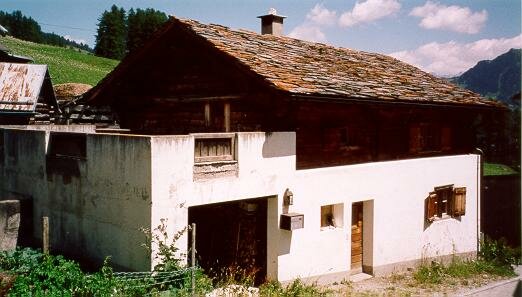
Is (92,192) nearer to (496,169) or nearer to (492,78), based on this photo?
(496,169)

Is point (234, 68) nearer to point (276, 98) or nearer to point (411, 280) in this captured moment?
point (276, 98)

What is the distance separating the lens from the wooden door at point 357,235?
12.3 metres

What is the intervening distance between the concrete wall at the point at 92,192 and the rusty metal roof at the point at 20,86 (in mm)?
7916

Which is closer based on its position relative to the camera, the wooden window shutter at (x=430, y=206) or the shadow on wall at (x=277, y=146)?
the shadow on wall at (x=277, y=146)

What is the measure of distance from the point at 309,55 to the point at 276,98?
396 cm

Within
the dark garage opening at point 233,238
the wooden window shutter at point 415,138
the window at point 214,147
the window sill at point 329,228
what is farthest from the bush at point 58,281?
the wooden window shutter at point 415,138

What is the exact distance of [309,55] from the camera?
1463 centimetres

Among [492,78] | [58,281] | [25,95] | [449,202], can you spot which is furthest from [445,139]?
[492,78]

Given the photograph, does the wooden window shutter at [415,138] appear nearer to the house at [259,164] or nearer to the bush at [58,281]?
the house at [259,164]

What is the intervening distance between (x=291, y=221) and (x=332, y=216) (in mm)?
2064

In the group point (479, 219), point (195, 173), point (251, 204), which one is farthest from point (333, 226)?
point (479, 219)

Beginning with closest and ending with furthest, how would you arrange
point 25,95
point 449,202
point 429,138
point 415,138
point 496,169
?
point 449,202 → point 415,138 → point 429,138 → point 25,95 → point 496,169

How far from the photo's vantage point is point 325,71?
42.9 ft

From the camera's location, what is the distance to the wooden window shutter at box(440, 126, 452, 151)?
16.2m
